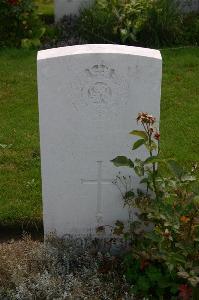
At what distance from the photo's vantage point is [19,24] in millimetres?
8258

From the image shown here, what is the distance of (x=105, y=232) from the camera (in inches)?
163

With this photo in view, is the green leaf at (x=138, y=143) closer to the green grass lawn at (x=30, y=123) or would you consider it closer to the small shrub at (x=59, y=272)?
the small shrub at (x=59, y=272)

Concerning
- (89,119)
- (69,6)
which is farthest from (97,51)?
(69,6)

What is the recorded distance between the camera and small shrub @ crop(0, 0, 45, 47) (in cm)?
812

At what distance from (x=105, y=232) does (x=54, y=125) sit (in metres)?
0.82

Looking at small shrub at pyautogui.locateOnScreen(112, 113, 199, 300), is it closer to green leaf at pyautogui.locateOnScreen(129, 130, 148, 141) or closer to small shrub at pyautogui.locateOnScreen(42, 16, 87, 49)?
green leaf at pyautogui.locateOnScreen(129, 130, 148, 141)

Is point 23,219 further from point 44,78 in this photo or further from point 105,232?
point 44,78

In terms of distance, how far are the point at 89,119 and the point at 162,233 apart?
2.61ft

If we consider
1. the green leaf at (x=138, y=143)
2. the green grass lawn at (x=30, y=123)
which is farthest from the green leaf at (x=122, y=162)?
the green grass lawn at (x=30, y=123)

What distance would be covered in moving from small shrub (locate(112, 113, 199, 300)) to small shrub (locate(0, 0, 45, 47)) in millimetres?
4720

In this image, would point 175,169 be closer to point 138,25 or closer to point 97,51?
point 97,51

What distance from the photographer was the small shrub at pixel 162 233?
3.54 metres

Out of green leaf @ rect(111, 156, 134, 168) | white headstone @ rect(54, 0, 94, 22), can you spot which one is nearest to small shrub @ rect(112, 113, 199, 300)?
green leaf @ rect(111, 156, 134, 168)

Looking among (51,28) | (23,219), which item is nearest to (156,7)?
(51,28)
